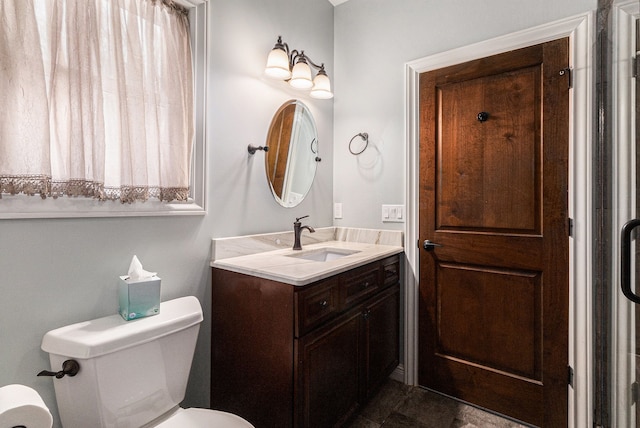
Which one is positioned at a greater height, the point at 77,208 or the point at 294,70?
the point at 294,70

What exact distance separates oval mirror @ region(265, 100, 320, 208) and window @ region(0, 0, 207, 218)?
51cm

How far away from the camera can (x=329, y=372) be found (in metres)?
1.46

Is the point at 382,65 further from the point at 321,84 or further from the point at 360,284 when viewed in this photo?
the point at 360,284

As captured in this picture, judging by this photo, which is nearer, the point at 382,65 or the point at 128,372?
the point at 128,372

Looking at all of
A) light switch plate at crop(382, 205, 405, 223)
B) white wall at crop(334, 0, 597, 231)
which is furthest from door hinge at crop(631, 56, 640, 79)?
light switch plate at crop(382, 205, 405, 223)

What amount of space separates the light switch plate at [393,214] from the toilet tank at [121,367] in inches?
55.9

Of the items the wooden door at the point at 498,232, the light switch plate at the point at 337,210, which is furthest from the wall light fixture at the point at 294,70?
the light switch plate at the point at 337,210

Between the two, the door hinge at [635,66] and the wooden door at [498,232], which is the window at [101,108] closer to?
the wooden door at [498,232]

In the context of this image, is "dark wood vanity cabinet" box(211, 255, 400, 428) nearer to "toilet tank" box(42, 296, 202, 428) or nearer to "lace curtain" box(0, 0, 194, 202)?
"toilet tank" box(42, 296, 202, 428)

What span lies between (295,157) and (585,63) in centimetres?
163

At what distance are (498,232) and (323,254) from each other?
106 centimetres

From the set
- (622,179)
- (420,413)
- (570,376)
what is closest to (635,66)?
(622,179)

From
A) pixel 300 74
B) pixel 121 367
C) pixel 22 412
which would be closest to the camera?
pixel 22 412

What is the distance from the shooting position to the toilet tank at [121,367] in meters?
1.02
